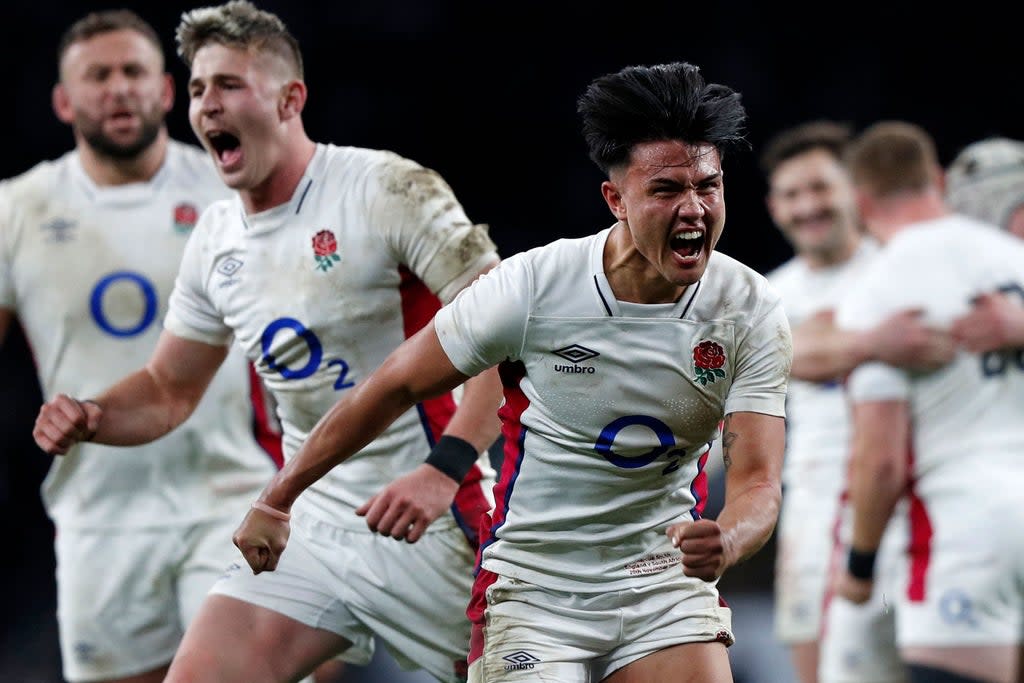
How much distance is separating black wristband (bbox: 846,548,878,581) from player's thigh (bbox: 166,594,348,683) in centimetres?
250

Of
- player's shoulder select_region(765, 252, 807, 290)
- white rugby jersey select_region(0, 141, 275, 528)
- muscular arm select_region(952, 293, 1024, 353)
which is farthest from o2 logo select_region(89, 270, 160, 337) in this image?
player's shoulder select_region(765, 252, 807, 290)

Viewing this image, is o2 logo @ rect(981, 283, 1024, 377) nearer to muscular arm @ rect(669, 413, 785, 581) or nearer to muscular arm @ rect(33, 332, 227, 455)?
muscular arm @ rect(669, 413, 785, 581)

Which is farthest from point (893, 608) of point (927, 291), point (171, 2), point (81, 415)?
point (171, 2)

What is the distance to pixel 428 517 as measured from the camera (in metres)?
3.54

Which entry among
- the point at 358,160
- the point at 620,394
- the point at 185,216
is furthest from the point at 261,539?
the point at 185,216

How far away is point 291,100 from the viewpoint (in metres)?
4.33

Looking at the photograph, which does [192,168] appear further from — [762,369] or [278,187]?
[762,369]

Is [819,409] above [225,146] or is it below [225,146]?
below

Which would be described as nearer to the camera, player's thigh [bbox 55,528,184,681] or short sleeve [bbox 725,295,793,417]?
short sleeve [bbox 725,295,793,417]

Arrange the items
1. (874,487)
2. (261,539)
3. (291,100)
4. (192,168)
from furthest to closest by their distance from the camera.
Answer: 1. (192,168)
2. (874,487)
3. (291,100)
4. (261,539)

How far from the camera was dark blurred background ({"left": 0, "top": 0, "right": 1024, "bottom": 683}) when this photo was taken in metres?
10.9

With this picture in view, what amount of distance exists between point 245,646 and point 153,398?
84 cm

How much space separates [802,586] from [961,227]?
2.13m

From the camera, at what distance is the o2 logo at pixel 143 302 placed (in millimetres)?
5367
